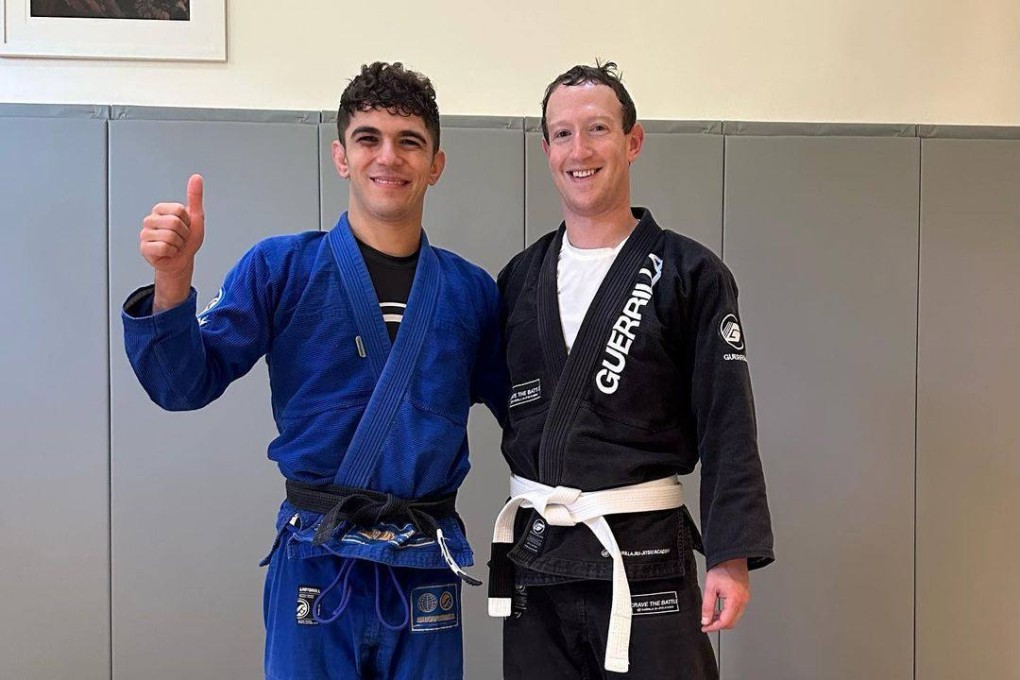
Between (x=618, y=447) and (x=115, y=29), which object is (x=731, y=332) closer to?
(x=618, y=447)

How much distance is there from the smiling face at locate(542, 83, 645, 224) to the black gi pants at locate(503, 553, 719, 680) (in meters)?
0.71

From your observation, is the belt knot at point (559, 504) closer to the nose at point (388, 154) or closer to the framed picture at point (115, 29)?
the nose at point (388, 154)

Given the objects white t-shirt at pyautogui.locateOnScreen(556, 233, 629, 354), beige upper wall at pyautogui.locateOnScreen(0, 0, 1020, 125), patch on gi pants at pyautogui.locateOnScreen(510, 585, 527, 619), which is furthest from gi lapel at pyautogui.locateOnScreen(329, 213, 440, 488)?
beige upper wall at pyautogui.locateOnScreen(0, 0, 1020, 125)

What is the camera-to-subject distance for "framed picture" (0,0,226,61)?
2.48 meters

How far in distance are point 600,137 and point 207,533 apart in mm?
1686

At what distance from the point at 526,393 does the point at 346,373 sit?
345mm

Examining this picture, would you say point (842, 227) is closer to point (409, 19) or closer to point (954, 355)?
point (954, 355)

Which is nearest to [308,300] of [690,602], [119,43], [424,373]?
[424,373]

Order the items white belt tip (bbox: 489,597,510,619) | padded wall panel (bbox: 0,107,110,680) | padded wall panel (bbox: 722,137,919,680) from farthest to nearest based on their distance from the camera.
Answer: padded wall panel (bbox: 722,137,919,680)
padded wall panel (bbox: 0,107,110,680)
white belt tip (bbox: 489,597,510,619)

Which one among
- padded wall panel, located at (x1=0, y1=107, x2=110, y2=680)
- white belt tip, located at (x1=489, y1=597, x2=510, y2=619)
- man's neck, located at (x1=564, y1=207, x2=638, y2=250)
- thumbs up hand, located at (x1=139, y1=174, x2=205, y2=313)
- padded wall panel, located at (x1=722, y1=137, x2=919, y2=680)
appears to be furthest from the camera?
padded wall panel, located at (x1=722, y1=137, x2=919, y2=680)

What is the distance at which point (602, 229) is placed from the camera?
1669mm

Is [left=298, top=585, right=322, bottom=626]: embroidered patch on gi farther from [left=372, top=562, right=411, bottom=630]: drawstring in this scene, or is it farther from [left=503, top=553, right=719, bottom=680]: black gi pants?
[left=503, top=553, right=719, bottom=680]: black gi pants

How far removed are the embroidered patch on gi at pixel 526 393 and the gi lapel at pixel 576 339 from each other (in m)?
0.04

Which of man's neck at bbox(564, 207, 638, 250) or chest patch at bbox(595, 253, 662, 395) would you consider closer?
chest patch at bbox(595, 253, 662, 395)
